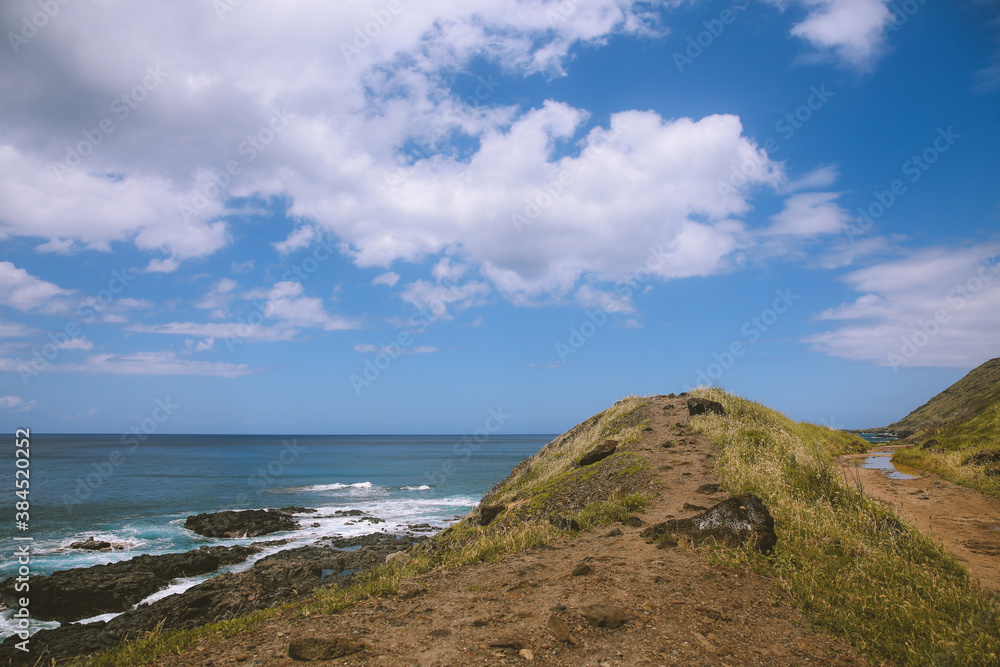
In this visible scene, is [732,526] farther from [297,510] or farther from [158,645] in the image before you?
[297,510]

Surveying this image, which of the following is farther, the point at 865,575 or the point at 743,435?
the point at 743,435

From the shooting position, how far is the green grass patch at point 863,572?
4.83 metres

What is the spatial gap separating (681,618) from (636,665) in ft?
4.07

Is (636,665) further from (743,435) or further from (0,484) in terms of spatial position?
(0,484)

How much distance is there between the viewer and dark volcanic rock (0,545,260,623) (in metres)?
17.6

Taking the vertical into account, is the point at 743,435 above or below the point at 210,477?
above

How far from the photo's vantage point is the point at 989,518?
977cm

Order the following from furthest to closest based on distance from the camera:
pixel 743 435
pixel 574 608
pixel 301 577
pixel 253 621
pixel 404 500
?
1. pixel 404 500
2. pixel 301 577
3. pixel 743 435
4. pixel 253 621
5. pixel 574 608

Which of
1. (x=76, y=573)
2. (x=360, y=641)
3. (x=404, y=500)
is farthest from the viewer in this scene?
(x=404, y=500)

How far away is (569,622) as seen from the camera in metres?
5.36

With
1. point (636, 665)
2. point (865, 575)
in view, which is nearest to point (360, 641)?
point (636, 665)

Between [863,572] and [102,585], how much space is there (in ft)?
82.4

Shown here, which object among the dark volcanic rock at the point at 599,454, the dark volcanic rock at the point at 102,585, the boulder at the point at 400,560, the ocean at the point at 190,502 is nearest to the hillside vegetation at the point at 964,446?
the dark volcanic rock at the point at 599,454

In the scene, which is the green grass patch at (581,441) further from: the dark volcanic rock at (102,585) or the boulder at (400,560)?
the dark volcanic rock at (102,585)
